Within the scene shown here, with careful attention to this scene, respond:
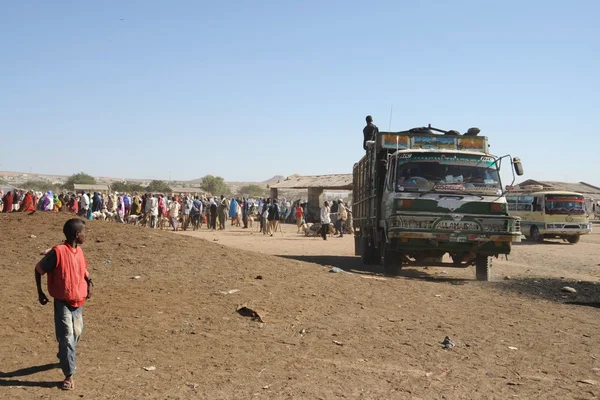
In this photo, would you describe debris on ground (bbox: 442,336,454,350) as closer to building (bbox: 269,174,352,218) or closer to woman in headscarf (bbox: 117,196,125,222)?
woman in headscarf (bbox: 117,196,125,222)

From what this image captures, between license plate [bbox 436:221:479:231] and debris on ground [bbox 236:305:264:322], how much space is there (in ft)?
17.0

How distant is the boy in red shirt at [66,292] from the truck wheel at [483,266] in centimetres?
979

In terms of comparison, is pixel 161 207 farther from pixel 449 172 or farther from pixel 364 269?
pixel 449 172

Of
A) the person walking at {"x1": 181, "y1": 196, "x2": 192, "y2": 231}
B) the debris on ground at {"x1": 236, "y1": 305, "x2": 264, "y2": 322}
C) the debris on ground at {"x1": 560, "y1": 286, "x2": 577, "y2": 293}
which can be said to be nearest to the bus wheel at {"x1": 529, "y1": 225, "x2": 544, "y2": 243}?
the person walking at {"x1": 181, "y1": 196, "x2": 192, "y2": 231}

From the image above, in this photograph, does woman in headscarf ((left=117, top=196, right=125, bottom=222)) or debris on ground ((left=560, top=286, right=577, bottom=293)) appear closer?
debris on ground ((left=560, top=286, right=577, bottom=293))

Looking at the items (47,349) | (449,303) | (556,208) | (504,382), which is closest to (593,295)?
(449,303)

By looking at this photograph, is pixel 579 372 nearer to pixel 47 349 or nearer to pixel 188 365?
pixel 188 365

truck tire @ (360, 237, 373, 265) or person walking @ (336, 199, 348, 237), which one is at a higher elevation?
person walking @ (336, 199, 348, 237)

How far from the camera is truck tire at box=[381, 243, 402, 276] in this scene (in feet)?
44.4

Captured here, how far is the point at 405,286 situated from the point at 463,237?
164 centimetres

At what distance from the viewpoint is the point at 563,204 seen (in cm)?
2877

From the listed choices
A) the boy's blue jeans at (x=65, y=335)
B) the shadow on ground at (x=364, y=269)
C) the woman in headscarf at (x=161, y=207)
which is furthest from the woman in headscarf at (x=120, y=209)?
the boy's blue jeans at (x=65, y=335)

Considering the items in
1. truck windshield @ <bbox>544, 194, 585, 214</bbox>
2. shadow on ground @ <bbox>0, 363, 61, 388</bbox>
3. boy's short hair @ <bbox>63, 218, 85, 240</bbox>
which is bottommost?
shadow on ground @ <bbox>0, 363, 61, 388</bbox>

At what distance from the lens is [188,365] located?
6.48 meters
